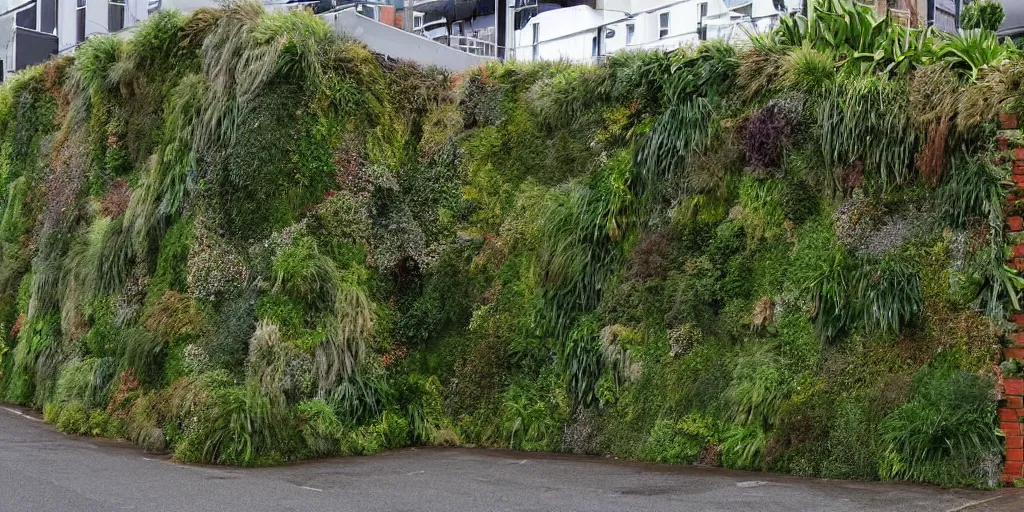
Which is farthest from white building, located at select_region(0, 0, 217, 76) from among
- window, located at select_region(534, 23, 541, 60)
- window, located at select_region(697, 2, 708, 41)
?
window, located at select_region(697, 2, 708, 41)

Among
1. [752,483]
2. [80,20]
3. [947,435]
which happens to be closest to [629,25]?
[80,20]

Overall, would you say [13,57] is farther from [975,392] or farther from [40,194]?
[975,392]

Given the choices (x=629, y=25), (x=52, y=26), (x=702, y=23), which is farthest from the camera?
(x=52, y=26)

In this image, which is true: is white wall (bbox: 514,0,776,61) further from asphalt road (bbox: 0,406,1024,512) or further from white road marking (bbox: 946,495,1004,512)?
white road marking (bbox: 946,495,1004,512)

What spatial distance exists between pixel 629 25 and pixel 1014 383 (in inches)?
625

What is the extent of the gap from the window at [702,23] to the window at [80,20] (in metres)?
14.3

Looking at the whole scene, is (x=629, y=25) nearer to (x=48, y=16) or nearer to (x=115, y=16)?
(x=115, y=16)

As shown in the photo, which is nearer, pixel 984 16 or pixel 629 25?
pixel 984 16

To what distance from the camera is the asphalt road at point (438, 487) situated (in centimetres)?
927

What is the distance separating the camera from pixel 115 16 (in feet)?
86.8

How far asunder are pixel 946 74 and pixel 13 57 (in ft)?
79.3

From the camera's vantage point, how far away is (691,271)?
12.6m

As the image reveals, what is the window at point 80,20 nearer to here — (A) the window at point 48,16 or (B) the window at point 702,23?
(A) the window at point 48,16

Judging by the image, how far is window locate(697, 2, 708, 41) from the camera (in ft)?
73.1
